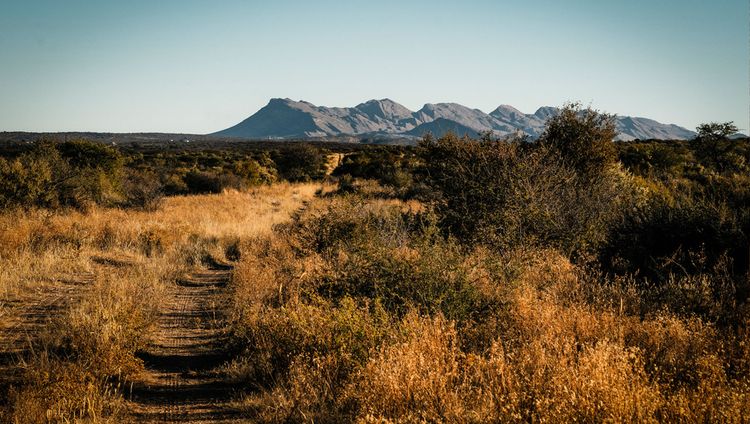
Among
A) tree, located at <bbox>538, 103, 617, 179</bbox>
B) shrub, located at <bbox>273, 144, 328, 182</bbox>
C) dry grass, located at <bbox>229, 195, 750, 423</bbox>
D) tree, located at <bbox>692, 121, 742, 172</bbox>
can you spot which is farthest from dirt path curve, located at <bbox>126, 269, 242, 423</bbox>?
tree, located at <bbox>692, 121, 742, 172</bbox>

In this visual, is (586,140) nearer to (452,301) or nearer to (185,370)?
(452,301)

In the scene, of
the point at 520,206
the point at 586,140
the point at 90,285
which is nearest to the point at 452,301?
the point at 520,206

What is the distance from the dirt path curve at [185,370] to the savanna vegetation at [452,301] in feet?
0.64

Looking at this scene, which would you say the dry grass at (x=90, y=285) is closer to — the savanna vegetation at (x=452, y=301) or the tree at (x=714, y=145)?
the savanna vegetation at (x=452, y=301)

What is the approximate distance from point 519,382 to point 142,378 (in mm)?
4094

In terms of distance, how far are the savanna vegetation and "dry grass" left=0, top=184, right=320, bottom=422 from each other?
36 millimetres

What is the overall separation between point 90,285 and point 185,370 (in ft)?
14.6

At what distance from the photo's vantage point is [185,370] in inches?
212

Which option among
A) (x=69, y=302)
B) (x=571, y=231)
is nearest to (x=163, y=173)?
(x=69, y=302)

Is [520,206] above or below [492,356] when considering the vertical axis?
above

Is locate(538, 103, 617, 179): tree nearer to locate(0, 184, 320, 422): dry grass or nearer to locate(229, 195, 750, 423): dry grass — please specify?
locate(229, 195, 750, 423): dry grass

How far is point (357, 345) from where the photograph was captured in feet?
15.7

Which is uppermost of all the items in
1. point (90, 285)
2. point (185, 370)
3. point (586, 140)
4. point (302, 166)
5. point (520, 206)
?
point (586, 140)

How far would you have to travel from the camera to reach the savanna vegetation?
3.80 m
